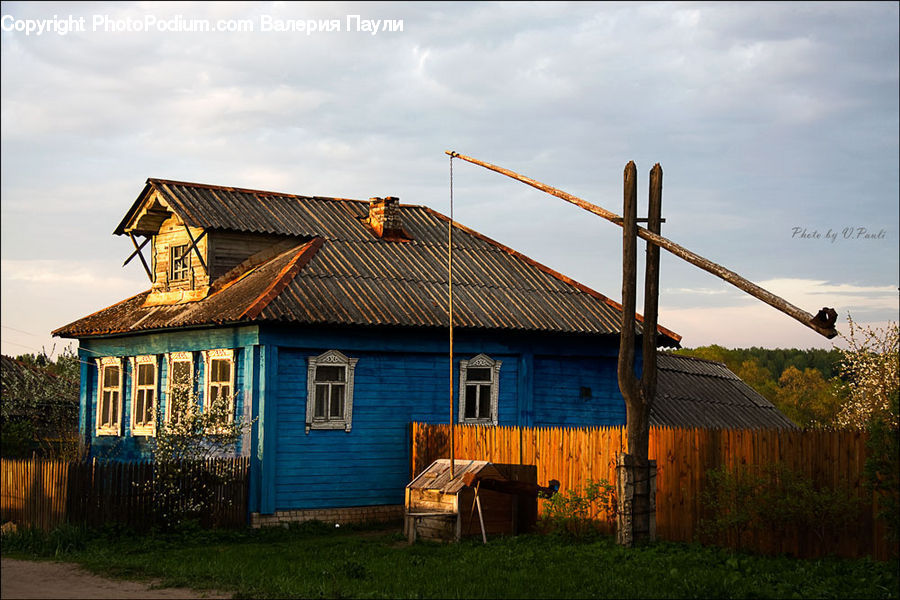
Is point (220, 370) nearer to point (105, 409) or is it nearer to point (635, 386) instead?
point (105, 409)

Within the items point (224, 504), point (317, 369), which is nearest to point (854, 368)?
point (317, 369)

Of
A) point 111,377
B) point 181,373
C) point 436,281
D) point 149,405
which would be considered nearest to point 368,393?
point 436,281

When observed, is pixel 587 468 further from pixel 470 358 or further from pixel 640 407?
pixel 470 358

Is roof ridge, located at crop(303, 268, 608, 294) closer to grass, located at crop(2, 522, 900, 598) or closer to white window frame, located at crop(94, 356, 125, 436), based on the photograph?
white window frame, located at crop(94, 356, 125, 436)

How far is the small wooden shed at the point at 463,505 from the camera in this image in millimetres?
15641

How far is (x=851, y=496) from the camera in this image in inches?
528

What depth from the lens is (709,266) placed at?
1394cm

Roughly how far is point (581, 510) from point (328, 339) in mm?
6201

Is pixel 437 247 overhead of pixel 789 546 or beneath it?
overhead

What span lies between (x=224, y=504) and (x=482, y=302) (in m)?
7.35

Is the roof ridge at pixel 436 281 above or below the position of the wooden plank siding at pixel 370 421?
above

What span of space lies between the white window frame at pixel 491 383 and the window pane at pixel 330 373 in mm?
2709

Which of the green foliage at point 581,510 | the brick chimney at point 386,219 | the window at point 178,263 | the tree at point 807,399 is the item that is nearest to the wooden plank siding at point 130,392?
the window at point 178,263

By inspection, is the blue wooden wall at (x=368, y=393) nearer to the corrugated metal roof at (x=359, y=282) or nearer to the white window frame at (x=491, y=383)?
the white window frame at (x=491, y=383)
